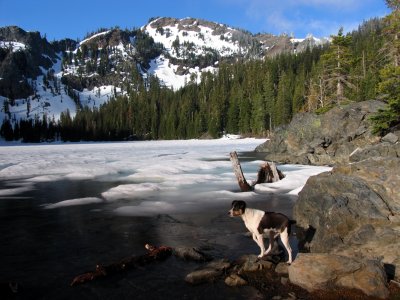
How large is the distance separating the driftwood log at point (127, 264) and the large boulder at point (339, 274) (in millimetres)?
3681

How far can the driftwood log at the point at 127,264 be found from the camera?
840cm

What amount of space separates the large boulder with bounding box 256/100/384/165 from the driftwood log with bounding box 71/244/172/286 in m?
28.2

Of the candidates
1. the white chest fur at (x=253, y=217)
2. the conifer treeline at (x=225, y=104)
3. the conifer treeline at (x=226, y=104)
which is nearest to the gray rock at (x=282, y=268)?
the white chest fur at (x=253, y=217)

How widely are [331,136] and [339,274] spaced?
33.3 metres

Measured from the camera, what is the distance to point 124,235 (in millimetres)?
12234

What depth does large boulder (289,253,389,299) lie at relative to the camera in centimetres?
733

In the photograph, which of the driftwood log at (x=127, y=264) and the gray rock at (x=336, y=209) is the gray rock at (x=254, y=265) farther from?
the driftwood log at (x=127, y=264)

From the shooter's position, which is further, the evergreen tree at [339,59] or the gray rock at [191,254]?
the evergreen tree at [339,59]

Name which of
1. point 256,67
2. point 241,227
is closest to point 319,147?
point 241,227

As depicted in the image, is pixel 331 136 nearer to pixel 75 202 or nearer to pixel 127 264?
pixel 75 202

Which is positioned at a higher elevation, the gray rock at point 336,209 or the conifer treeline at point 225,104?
the conifer treeline at point 225,104

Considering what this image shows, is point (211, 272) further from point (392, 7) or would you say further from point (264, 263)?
point (392, 7)

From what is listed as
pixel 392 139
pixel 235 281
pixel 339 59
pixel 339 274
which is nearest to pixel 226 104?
pixel 339 59

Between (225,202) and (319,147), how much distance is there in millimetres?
24450
